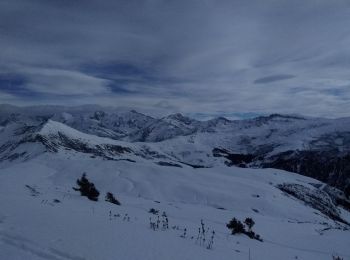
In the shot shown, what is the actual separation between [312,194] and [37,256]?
92.8 m

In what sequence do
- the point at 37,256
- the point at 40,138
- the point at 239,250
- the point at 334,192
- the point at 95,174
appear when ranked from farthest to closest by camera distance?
the point at 40,138 < the point at 334,192 < the point at 95,174 < the point at 239,250 < the point at 37,256

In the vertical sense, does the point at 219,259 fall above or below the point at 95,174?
above

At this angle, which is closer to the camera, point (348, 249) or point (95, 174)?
point (348, 249)

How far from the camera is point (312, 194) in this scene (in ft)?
302

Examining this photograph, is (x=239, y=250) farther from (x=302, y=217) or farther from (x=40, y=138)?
(x=40, y=138)

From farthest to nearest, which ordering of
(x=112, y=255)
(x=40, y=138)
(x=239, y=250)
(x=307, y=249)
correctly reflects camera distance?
(x=40, y=138) < (x=307, y=249) < (x=239, y=250) < (x=112, y=255)

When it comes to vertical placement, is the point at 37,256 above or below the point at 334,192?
above

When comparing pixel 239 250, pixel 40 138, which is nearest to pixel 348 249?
pixel 239 250

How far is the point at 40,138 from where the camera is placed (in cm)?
16525

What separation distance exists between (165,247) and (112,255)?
5.12ft

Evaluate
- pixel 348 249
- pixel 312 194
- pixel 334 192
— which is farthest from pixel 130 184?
pixel 334 192

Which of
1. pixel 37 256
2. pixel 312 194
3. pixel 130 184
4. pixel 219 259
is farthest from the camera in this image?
pixel 312 194

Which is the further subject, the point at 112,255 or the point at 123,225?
the point at 123,225

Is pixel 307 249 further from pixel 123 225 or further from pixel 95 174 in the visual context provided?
pixel 95 174
